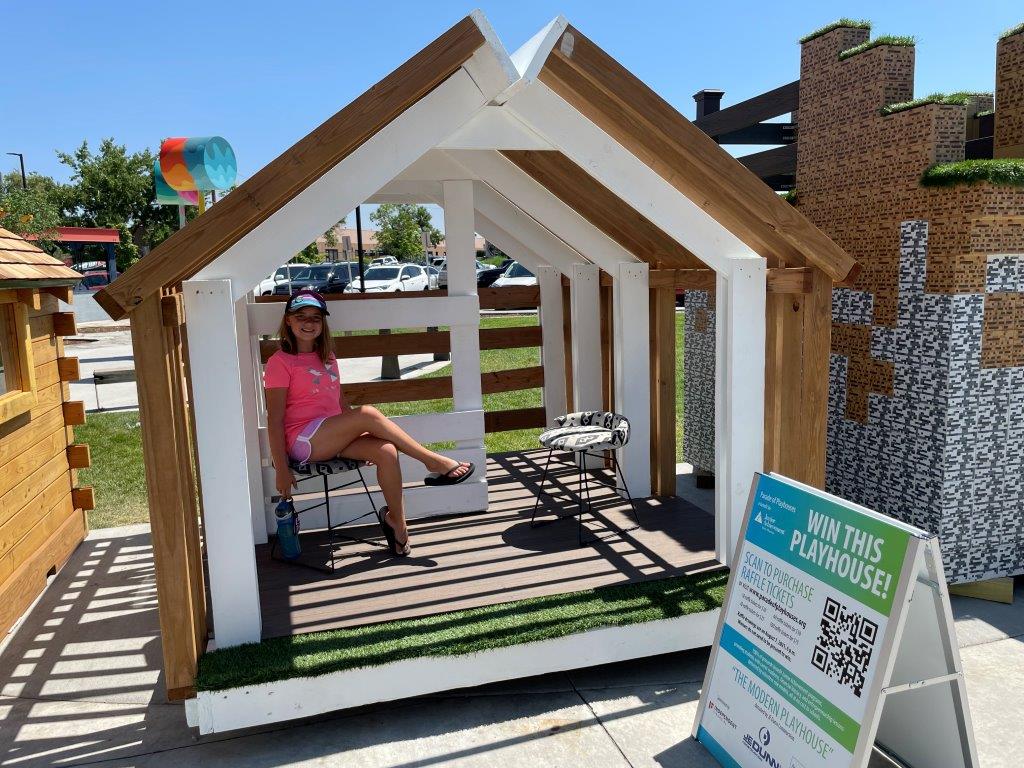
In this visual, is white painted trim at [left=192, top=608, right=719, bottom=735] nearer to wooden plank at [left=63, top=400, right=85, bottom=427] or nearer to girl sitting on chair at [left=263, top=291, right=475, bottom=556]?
girl sitting on chair at [left=263, top=291, right=475, bottom=556]

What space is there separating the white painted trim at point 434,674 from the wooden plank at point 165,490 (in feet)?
0.78

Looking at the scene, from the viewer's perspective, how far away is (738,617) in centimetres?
323

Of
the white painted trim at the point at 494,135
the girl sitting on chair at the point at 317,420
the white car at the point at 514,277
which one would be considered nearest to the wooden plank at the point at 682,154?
the white painted trim at the point at 494,135

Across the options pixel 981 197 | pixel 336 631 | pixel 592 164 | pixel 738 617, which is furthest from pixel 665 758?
pixel 981 197

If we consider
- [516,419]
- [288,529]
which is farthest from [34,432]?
[516,419]

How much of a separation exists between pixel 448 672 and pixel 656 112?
2.57 metres

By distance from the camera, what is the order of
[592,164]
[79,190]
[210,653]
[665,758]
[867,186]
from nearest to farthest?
[665,758], [210,653], [592,164], [867,186], [79,190]

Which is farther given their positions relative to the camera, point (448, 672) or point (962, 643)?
point (962, 643)

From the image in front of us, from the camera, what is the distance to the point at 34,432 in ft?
16.4

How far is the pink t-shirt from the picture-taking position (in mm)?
4254

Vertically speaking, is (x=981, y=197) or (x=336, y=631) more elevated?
(x=981, y=197)

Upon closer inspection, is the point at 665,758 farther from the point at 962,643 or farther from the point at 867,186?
the point at 867,186

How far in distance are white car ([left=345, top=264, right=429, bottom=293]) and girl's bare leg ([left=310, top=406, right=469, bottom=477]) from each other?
19.3 m

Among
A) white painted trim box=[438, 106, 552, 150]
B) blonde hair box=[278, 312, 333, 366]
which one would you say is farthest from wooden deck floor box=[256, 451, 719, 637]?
white painted trim box=[438, 106, 552, 150]
